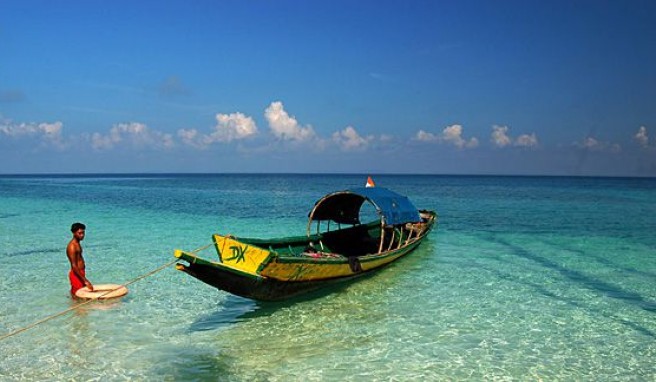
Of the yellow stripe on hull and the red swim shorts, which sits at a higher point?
the yellow stripe on hull

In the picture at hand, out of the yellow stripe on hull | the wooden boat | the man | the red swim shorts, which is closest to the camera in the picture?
the wooden boat

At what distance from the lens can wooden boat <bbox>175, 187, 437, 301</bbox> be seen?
9359mm

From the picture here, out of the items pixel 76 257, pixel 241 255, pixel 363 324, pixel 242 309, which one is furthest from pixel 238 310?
pixel 76 257

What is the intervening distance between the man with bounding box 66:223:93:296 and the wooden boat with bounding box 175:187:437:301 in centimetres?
239

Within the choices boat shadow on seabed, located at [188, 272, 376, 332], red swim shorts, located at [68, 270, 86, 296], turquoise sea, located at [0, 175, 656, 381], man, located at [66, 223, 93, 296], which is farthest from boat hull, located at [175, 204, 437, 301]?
red swim shorts, located at [68, 270, 86, 296]

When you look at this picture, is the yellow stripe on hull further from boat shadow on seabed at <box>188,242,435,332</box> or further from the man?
the man

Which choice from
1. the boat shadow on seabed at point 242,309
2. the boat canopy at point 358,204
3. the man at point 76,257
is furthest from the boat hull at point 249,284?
the boat canopy at point 358,204

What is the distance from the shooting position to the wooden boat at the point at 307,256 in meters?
9.36

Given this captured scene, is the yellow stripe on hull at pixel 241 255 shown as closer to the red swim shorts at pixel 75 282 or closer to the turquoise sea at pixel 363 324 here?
the turquoise sea at pixel 363 324

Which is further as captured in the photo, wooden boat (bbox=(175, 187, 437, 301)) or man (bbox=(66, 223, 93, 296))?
man (bbox=(66, 223, 93, 296))

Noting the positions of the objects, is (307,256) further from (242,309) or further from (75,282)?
(75,282)

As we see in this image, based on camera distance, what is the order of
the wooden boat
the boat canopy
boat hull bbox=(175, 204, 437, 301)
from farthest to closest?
the boat canopy → the wooden boat → boat hull bbox=(175, 204, 437, 301)

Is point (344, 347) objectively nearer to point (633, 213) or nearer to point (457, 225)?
point (457, 225)

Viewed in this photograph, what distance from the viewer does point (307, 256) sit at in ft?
46.2
